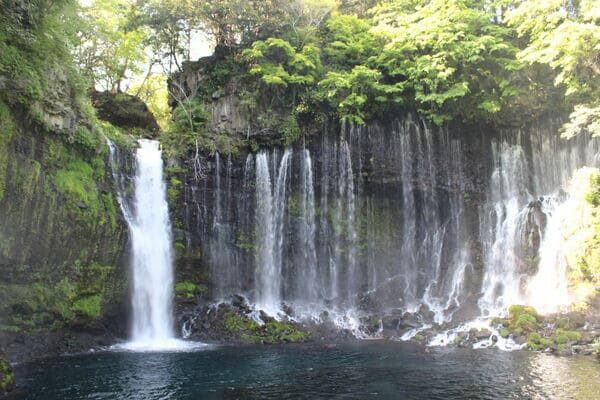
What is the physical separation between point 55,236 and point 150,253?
13.6ft

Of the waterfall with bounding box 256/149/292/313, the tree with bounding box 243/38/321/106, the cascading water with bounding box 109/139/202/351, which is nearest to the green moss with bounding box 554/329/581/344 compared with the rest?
the waterfall with bounding box 256/149/292/313

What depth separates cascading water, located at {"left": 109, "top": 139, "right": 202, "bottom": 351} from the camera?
61.8 ft

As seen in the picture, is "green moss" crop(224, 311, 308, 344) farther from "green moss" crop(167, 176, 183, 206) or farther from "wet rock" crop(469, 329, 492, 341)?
"wet rock" crop(469, 329, 492, 341)

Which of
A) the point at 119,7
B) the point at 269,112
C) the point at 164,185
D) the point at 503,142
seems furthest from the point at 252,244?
the point at 119,7

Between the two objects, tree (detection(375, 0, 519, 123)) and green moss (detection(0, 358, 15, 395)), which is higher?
tree (detection(375, 0, 519, 123))

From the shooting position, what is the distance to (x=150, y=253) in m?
19.8

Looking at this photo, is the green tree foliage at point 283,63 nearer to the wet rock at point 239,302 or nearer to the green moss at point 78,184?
the green moss at point 78,184

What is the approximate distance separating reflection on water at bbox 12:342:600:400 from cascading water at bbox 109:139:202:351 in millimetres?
2808

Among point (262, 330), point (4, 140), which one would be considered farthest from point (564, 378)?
point (4, 140)

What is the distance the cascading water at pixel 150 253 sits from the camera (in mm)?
18828

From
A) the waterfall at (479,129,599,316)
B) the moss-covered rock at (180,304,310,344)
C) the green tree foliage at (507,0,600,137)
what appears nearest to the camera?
the green tree foliage at (507,0,600,137)

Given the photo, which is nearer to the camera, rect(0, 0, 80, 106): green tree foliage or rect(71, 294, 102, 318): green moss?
rect(0, 0, 80, 106): green tree foliage

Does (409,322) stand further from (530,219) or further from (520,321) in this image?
(530,219)

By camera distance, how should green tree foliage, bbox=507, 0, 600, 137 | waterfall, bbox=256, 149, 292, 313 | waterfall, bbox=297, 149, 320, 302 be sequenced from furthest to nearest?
waterfall, bbox=297, 149, 320, 302
waterfall, bbox=256, 149, 292, 313
green tree foliage, bbox=507, 0, 600, 137
